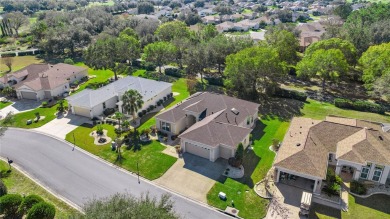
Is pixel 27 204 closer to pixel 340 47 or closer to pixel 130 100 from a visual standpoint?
pixel 130 100

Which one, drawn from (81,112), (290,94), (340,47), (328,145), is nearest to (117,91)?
(81,112)

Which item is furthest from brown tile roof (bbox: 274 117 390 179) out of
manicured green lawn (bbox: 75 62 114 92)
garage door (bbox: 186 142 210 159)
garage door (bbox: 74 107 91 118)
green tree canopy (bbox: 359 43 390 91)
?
manicured green lawn (bbox: 75 62 114 92)

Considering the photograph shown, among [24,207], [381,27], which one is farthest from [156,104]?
[381,27]

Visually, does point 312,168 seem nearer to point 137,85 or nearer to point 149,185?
point 149,185

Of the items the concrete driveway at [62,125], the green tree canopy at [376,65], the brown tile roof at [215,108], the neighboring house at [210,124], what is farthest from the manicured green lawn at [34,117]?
the green tree canopy at [376,65]

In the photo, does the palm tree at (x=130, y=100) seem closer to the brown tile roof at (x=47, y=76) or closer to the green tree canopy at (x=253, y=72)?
the green tree canopy at (x=253, y=72)

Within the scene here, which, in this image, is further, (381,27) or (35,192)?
(381,27)

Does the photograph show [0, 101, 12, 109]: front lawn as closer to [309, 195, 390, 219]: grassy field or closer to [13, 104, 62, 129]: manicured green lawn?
[13, 104, 62, 129]: manicured green lawn
